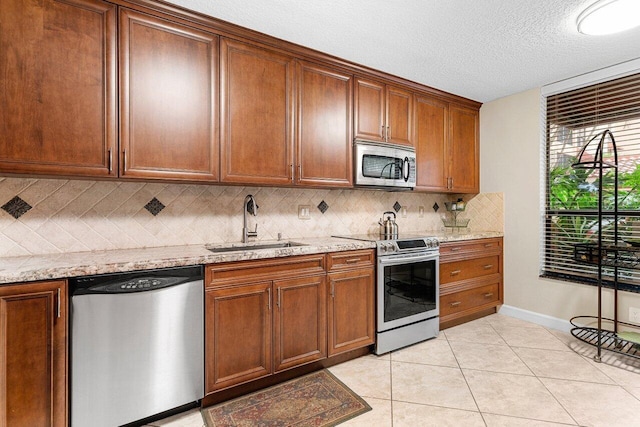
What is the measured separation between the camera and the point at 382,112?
9.96 ft

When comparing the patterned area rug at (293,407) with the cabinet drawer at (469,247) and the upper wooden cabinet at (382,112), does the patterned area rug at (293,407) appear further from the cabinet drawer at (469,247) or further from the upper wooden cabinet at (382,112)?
the upper wooden cabinet at (382,112)

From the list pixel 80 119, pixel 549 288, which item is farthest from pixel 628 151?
pixel 80 119

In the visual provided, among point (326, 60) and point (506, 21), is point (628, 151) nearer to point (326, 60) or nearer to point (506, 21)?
point (506, 21)

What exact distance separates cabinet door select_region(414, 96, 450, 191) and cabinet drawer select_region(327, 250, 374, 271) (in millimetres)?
1166

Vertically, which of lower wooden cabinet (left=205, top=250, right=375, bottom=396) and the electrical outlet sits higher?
the electrical outlet

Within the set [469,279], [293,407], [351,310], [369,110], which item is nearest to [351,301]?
[351,310]

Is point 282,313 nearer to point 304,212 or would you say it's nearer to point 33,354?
point 304,212

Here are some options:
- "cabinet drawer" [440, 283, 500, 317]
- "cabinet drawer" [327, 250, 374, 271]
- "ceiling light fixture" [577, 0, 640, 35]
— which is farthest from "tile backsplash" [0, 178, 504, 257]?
"ceiling light fixture" [577, 0, 640, 35]

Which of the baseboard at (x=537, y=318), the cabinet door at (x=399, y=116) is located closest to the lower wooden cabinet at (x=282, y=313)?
the cabinet door at (x=399, y=116)

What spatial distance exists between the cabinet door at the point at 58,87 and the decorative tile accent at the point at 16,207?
15.2 inches

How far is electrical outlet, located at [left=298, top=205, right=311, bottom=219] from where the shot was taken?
9.75ft

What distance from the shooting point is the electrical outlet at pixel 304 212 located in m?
2.97

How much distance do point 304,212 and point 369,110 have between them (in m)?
1.11

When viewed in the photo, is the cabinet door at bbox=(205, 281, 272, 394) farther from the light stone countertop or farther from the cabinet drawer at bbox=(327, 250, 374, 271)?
the cabinet drawer at bbox=(327, 250, 374, 271)
